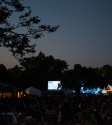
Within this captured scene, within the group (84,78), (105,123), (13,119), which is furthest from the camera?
(84,78)

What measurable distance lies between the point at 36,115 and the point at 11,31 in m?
7.32

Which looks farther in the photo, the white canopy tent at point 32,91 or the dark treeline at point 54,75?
the dark treeline at point 54,75

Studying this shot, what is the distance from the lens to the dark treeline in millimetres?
49781

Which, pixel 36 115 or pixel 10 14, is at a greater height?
pixel 10 14

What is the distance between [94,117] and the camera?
57.3 feet

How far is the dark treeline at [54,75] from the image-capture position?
4978 cm

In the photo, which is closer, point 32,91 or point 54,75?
point 32,91

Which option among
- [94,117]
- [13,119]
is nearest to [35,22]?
[13,119]

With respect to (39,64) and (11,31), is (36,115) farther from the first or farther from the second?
(39,64)

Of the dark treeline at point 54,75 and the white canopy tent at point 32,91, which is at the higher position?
the dark treeline at point 54,75

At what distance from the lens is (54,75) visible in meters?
88.1

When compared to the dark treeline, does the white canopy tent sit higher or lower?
lower

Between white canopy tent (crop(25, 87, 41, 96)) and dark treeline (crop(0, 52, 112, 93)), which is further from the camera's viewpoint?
dark treeline (crop(0, 52, 112, 93))

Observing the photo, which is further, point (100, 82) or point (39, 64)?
point (39, 64)
